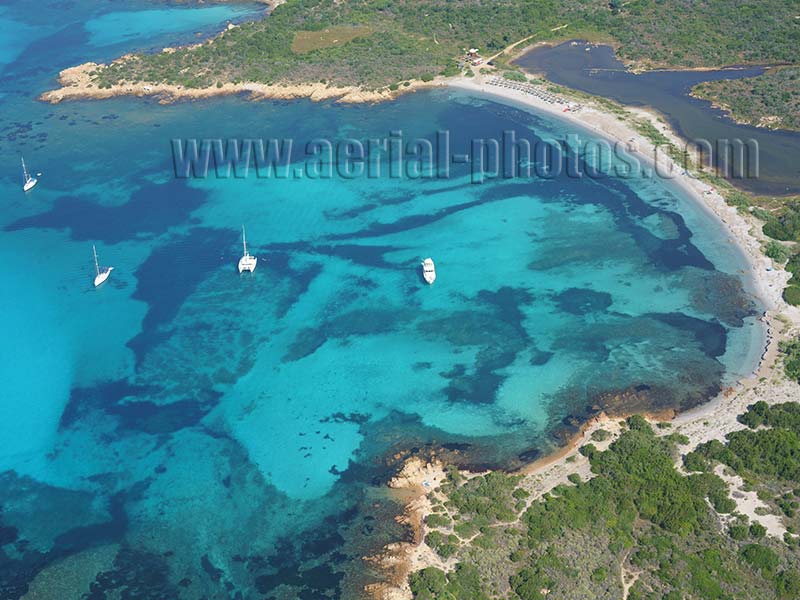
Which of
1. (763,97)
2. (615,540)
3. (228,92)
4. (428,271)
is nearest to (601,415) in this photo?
(615,540)

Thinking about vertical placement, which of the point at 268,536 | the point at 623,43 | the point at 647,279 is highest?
the point at 623,43

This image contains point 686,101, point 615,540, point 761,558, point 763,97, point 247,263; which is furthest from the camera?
point 686,101

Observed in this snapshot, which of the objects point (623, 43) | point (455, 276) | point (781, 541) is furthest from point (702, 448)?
point (623, 43)

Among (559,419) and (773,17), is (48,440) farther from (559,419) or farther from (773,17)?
(773,17)

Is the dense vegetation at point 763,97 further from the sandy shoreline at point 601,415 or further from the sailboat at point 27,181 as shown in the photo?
the sailboat at point 27,181

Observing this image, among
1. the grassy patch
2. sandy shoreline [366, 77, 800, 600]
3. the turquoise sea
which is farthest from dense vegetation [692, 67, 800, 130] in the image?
the grassy patch

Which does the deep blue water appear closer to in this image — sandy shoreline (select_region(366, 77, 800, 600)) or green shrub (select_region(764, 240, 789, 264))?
sandy shoreline (select_region(366, 77, 800, 600))

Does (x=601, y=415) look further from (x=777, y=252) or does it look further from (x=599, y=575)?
(x=777, y=252)
